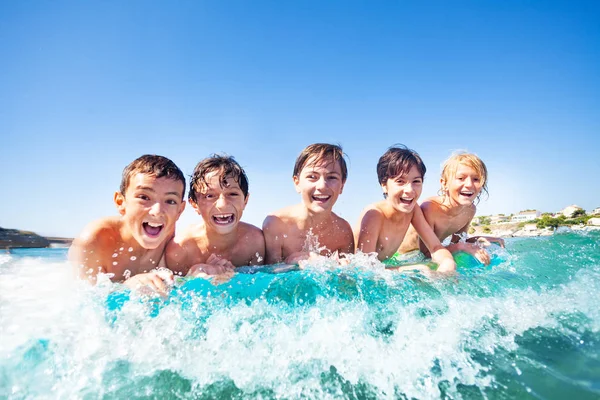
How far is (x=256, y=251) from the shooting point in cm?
449

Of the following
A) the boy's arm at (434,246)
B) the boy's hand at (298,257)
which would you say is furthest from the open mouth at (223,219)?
the boy's arm at (434,246)

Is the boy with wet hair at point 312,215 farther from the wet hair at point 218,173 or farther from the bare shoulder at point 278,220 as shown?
the wet hair at point 218,173

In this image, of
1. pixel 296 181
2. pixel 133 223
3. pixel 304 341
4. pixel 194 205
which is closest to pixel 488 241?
pixel 296 181

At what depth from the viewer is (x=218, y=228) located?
13.4 ft

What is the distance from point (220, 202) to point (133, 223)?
0.94m

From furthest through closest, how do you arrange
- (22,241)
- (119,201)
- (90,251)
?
(22,241)
(119,201)
(90,251)

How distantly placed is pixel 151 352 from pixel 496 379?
2340 mm

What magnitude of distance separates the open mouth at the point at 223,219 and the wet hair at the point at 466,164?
3.70 m

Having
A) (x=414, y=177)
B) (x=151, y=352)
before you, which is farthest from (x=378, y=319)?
(x=414, y=177)

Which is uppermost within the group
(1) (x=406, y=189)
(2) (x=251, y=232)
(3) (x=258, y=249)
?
(1) (x=406, y=189)

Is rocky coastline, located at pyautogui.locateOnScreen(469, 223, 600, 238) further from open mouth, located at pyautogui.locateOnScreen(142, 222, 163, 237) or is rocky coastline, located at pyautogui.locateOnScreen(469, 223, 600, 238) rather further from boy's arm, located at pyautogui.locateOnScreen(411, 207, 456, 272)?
open mouth, located at pyautogui.locateOnScreen(142, 222, 163, 237)

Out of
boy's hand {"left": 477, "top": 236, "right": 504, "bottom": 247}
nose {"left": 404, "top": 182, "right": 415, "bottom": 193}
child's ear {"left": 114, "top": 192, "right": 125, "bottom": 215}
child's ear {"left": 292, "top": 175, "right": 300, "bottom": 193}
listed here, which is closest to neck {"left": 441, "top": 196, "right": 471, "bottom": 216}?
boy's hand {"left": 477, "top": 236, "right": 504, "bottom": 247}

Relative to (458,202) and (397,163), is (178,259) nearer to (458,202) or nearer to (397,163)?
(397,163)

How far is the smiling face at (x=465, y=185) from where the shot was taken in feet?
17.9
